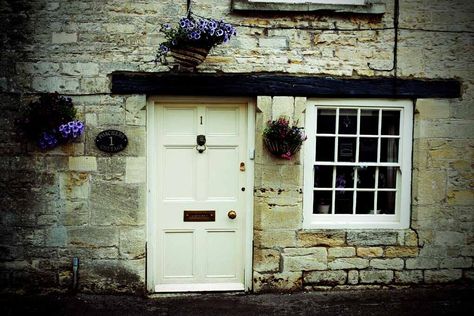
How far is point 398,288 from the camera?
5.79 m

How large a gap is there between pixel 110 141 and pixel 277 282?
258cm

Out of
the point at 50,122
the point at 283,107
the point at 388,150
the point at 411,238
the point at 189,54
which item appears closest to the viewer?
the point at 189,54

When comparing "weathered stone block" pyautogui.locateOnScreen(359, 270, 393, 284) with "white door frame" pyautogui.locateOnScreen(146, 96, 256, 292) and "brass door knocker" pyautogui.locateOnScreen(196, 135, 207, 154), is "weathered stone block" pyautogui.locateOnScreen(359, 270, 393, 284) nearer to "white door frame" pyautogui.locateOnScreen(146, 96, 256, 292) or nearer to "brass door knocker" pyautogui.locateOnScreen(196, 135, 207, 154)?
"white door frame" pyautogui.locateOnScreen(146, 96, 256, 292)

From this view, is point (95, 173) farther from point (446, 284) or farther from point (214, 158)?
point (446, 284)

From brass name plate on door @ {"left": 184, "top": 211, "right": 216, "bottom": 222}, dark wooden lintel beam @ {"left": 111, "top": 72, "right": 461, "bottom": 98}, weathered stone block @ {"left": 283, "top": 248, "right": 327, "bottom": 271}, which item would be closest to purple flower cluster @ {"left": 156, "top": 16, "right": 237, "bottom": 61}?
dark wooden lintel beam @ {"left": 111, "top": 72, "right": 461, "bottom": 98}

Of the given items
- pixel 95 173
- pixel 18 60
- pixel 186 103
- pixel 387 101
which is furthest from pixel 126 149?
pixel 387 101

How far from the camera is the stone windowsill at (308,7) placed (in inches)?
212

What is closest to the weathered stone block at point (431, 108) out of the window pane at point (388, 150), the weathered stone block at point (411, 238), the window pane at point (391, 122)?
the window pane at point (391, 122)

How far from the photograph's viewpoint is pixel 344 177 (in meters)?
5.83

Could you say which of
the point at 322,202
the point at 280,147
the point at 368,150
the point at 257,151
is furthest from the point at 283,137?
the point at 368,150

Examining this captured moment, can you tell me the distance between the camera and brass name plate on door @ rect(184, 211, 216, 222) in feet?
18.6

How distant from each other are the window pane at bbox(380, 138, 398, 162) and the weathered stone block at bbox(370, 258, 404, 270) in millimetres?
1227

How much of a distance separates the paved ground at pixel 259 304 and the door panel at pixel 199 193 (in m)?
0.36

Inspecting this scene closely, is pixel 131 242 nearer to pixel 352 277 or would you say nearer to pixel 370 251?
pixel 352 277
